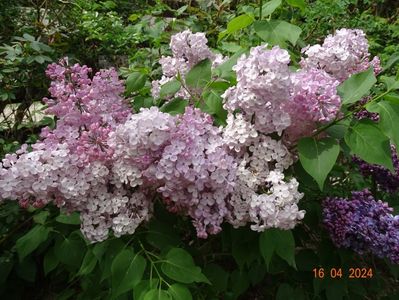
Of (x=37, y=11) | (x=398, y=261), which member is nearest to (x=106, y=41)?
(x=37, y=11)

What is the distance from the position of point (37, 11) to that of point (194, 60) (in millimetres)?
1561

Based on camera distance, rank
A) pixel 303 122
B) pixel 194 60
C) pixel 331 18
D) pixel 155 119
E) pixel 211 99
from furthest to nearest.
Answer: pixel 331 18
pixel 194 60
pixel 211 99
pixel 303 122
pixel 155 119

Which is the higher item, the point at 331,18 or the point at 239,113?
the point at 239,113

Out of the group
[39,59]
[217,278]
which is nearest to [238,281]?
Answer: [217,278]

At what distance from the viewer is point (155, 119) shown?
3.44 ft

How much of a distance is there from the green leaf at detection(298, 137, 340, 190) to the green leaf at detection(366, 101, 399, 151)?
11cm

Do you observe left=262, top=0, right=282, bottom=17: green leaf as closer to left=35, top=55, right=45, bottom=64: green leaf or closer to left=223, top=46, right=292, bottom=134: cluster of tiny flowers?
left=223, top=46, right=292, bottom=134: cluster of tiny flowers

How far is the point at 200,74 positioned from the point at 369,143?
0.50 m

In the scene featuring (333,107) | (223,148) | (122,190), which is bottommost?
(122,190)

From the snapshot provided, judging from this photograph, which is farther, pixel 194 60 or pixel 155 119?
pixel 194 60

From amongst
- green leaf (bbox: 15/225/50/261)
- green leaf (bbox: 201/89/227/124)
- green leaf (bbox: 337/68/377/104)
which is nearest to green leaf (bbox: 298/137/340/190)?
green leaf (bbox: 337/68/377/104)

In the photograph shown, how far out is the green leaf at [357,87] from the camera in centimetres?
111

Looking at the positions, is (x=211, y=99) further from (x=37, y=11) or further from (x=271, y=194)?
(x=37, y=11)

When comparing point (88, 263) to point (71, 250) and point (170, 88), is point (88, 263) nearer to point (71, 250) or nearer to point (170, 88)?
point (71, 250)
